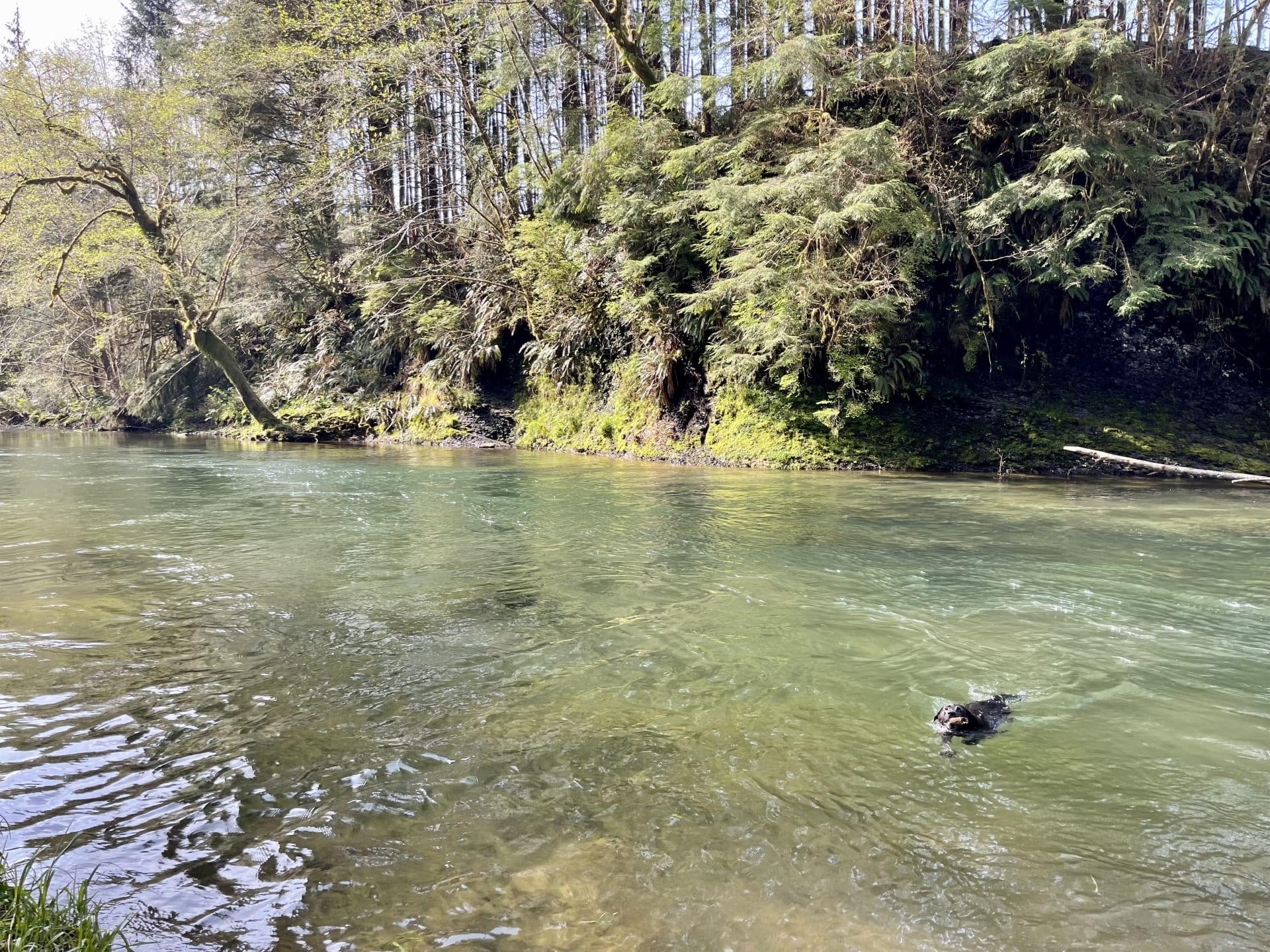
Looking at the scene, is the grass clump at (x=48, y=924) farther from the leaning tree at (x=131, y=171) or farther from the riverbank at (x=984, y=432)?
the leaning tree at (x=131, y=171)

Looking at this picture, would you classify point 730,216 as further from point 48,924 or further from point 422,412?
point 48,924

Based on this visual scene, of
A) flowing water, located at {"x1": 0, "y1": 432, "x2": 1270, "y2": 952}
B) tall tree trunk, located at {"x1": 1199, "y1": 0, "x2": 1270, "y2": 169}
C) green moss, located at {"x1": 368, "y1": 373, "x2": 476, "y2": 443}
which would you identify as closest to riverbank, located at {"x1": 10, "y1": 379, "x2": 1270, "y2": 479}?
tall tree trunk, located at {"x1": 1199, "y1": 0, "x2": 1270, "y2": 169}

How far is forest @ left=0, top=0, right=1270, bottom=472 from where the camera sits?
13.5m

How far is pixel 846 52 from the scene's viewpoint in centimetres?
1516

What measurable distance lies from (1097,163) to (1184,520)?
7.34 meters

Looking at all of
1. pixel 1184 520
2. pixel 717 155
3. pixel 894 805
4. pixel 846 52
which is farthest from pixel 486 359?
pixel 894 805

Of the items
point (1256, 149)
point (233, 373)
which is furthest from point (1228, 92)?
point (233, 373)

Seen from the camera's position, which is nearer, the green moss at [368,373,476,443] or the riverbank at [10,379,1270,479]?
the riverbank at [10,379,1270,479]

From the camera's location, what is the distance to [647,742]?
3.67 metres

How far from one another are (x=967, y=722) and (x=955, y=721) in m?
0.06

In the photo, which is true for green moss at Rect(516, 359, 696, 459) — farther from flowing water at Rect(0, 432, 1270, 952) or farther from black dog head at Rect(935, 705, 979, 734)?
black dog head at Rect(935, 705, 979, 734)

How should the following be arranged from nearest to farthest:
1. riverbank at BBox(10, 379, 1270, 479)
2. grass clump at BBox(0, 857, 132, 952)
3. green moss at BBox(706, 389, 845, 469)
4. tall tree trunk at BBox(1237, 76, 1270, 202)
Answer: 1. grass clump at BBox(0, 857, 132, 952)
2. riverbank at BBox(10, 379, 1270, 479)
3. tall tree trunk at BBox(1237, 76, 1270, 202)
4. green moss at BBox(706, 389, 845, 469)

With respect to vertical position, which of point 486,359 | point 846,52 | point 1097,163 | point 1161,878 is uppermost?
point 846,52

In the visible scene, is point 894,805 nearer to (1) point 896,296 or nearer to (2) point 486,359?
(1) point 896,296
